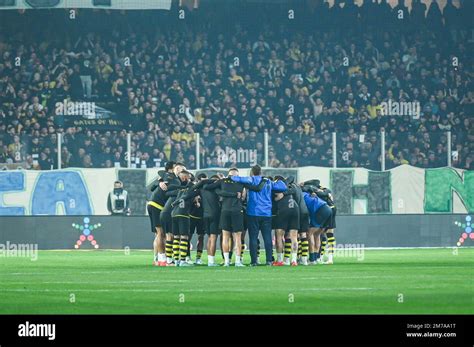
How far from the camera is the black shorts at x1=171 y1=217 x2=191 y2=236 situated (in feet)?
94.8

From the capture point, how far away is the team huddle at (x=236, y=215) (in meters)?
28.5

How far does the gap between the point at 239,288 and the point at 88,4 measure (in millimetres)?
29084

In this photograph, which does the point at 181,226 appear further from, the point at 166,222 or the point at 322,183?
the point at 322,183

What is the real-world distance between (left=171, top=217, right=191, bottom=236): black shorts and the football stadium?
0.05 m

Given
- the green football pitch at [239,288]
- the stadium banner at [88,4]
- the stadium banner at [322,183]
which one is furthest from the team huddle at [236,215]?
the stadium banner at [88,4]

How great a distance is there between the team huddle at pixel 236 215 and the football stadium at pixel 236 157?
0.05 metres

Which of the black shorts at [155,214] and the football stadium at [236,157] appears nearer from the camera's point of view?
the football stadium at [236,157]

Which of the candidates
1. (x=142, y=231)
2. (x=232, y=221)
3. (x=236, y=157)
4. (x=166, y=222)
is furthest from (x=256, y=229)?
(x=142, y=231)

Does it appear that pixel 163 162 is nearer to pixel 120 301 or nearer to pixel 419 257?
pixel 419 257

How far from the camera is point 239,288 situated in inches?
834

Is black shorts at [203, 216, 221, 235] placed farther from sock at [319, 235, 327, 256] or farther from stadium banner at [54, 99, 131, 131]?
stadium banner at [54, 99, 131, 131]

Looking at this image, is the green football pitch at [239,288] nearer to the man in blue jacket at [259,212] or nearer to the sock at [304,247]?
the sock at [304,247]
